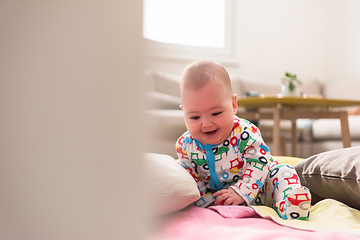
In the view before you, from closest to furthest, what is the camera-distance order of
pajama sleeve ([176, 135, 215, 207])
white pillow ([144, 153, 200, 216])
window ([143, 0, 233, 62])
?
white pillow ([144, 153, 200, 216]) → pajama sleeve ([176, 135, 215, 207]) → window ([143, 0, 233, 62])

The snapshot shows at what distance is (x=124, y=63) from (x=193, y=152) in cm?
82

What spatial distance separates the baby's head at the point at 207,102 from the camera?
2.74ft

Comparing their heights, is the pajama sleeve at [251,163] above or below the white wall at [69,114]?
below

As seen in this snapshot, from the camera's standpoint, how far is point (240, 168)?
90 centimetres

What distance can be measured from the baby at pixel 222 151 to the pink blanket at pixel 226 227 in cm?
12

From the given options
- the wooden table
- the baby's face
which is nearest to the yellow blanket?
the baby's face

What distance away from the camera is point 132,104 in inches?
4.7

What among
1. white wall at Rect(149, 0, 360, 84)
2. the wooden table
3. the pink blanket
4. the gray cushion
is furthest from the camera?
white wall at Rect(149, 0, 360, 84)

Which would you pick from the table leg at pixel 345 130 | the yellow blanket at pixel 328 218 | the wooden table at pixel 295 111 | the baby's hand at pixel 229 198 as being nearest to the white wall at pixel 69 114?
the yellow blanket at pixel 328 218

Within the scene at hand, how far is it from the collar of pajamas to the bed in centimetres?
10

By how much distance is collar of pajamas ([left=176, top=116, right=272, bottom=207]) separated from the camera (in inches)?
32.5

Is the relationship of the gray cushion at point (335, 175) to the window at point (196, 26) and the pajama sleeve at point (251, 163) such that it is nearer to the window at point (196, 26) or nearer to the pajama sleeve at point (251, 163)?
the pajama sleeve at point (251, 163)

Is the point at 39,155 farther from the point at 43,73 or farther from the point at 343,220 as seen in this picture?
the point at 343,220

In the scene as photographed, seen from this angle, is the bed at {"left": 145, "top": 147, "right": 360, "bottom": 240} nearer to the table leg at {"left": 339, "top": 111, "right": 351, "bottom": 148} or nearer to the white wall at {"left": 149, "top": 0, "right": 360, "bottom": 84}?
the table leg at {"left": 339, "top": 111, "right": 351, "bottom": 148}
